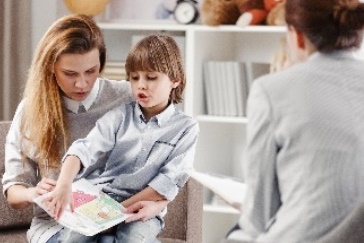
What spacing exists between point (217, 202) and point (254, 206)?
1.23 metres

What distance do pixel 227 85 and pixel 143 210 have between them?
1.06 meters

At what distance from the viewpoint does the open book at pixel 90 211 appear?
0.90 meters

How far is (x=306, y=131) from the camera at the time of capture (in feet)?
2.28

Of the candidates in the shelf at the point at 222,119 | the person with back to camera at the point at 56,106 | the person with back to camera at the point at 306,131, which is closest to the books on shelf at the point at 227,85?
the shelf at the point at 222,119

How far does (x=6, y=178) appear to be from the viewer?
3.50ft

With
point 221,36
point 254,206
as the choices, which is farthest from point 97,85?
point 221,36

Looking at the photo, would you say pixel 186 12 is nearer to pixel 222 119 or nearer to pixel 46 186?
pixel 222 119

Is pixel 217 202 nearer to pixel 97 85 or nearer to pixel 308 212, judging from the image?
pixel 97 85

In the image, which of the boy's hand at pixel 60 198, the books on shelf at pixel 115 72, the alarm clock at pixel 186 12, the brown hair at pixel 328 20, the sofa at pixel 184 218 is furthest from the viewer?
the alarm clock at pixel 186 12

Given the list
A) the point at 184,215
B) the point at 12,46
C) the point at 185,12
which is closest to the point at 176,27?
the point at 185,12

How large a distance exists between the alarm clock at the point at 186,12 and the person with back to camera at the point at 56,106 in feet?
3.46

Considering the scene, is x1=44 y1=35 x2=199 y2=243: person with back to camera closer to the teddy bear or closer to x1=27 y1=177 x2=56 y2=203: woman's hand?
x1=27 y1=177 x2=56 y2=203: woman's hand

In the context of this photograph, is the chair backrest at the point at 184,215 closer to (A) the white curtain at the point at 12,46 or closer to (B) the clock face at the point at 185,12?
(B) the clock face at the point at 185,12

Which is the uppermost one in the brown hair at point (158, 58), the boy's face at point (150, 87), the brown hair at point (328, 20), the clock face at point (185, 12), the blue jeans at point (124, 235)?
the brown hair at point (328, 20)
